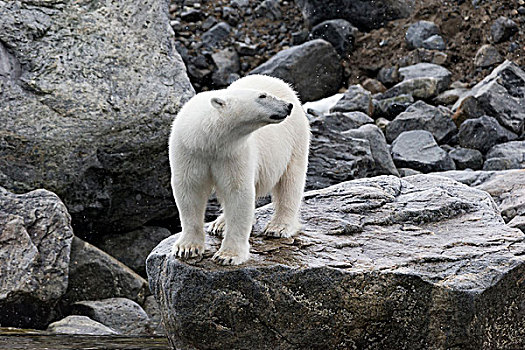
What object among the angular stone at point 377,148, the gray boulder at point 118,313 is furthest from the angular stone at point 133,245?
the angular stone at point 377,148

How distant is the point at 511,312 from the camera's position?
18.9 feet

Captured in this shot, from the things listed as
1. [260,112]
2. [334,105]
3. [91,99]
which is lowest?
[334,105]

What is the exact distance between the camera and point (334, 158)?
1110 cm

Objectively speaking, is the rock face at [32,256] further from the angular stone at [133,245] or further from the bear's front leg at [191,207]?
the bear's front leg at [191,207]

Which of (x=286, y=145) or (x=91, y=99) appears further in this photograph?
(x=91, y=99)

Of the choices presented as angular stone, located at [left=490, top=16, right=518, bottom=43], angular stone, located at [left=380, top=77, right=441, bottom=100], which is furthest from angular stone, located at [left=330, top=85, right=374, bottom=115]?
angular stone, located at [left=490, top=16, right=518, bottom=43]

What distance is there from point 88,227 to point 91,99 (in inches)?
68.7

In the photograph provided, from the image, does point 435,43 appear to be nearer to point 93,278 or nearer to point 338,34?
point 338,34

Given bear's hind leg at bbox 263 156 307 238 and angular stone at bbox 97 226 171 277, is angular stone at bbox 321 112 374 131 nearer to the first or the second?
angular stone at bbox 97 226 171 277

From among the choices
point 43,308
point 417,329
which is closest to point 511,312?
point 417,329

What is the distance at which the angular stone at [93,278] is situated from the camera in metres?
9.11

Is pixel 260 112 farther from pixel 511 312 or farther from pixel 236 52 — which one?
pixel 236 52

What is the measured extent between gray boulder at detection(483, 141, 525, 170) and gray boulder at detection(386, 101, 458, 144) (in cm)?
94

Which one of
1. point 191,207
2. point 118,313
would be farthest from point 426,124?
point 191,207
